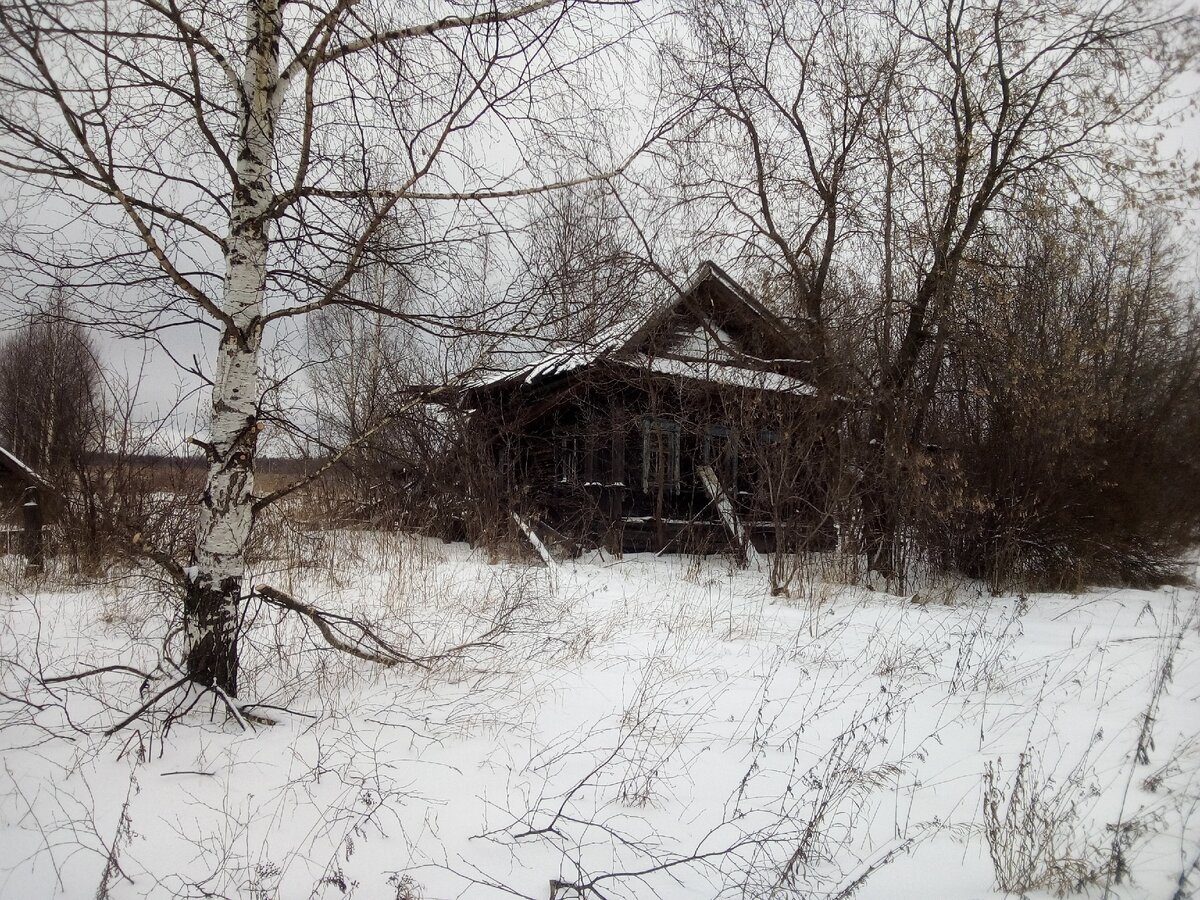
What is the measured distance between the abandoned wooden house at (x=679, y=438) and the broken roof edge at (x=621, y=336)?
0.05m

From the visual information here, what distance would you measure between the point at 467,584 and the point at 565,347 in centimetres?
413

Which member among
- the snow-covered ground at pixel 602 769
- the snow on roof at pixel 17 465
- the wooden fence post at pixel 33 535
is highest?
the snow on roof at pixel 17 465

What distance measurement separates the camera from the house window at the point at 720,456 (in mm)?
10430

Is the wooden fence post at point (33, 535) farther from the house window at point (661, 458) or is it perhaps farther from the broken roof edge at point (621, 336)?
the house window at point (661, 458)

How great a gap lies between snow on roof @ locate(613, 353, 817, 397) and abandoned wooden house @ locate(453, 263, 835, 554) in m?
0.03

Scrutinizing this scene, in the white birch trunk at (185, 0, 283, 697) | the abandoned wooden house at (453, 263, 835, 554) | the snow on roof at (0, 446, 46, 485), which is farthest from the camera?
the abandoned wooden house at (453, 263, 835, 554)

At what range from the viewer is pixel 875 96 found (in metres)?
10.0

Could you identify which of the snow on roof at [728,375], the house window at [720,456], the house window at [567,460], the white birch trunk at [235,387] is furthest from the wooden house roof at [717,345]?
the white birch trunk at [235,387]

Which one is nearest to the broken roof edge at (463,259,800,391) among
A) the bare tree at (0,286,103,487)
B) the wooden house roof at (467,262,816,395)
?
the wooden house roof at (467,262,816,395)

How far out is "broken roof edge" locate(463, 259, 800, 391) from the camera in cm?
373

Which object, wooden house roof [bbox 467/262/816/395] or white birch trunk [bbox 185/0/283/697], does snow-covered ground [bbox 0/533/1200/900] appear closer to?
white birch trunk [bbox 185/0/283/697]

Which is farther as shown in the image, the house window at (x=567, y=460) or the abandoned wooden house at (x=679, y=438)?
the house window at (x=567, y=460)

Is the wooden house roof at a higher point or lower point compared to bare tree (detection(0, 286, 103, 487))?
higher

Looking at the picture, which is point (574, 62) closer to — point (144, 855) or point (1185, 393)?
point (144, 855)
